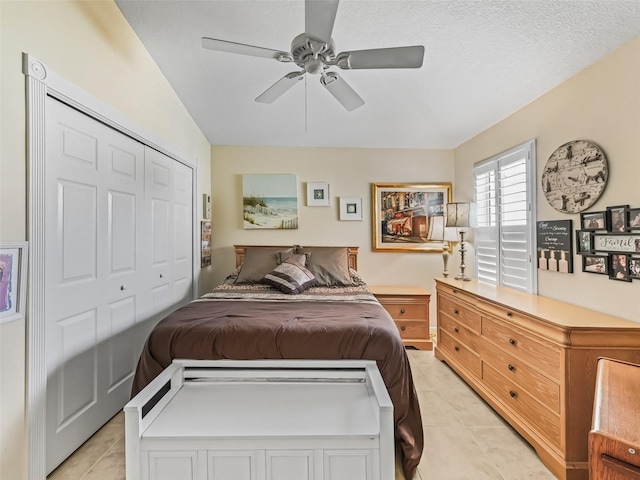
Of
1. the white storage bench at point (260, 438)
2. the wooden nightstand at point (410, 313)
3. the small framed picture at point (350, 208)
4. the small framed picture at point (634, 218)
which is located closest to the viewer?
the white storage bench at point (260, 438)

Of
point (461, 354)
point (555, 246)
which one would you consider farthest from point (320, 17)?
point (461, 354)

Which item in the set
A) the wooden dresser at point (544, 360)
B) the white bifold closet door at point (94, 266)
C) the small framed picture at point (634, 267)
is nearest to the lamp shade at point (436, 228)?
the wooden dresser at point (544, 360)

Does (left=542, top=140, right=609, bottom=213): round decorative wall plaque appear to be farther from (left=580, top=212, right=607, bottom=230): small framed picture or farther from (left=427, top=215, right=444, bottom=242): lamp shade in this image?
(left=427, top=215, right=444, bottom=242): lamp shade

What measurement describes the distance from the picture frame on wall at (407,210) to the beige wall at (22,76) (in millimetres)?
2878

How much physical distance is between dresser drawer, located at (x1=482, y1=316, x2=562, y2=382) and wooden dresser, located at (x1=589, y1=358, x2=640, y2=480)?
480 mm

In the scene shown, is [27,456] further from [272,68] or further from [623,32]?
[623,32]

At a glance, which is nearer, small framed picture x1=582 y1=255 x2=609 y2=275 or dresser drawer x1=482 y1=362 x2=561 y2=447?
dresser drawer x1=482 y1=362 x2=561 y2=447

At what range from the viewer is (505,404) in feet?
7.18

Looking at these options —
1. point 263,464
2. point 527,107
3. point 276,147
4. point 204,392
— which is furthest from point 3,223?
point 527,107

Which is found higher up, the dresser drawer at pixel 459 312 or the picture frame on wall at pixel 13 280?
the picture frame on wall at pixel 13 280

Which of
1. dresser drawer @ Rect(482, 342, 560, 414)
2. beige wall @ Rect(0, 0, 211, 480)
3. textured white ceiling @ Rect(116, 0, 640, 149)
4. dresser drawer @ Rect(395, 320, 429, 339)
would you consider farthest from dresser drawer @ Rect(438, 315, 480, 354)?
beige wall @ Rect(0, 0, 211, 480)

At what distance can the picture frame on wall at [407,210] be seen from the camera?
4184 millimetres

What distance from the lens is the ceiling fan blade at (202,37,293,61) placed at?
5.49 ft

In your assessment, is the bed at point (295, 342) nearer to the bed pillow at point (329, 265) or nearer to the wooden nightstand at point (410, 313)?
the bed pillow at point (329, 265)
